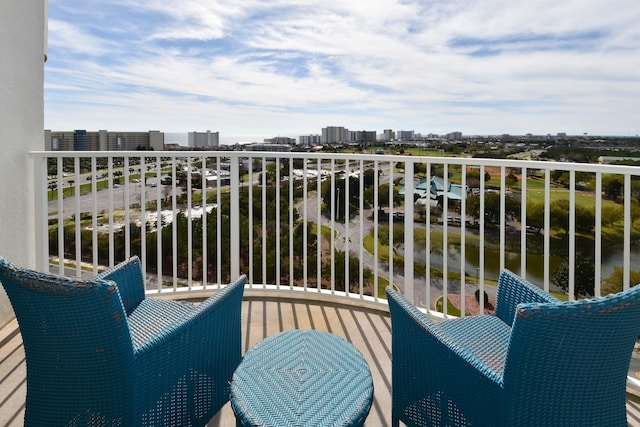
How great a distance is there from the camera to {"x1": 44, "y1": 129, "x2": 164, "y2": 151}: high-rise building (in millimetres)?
3566

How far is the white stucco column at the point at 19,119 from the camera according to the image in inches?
116

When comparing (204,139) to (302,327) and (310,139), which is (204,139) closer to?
(310,139)

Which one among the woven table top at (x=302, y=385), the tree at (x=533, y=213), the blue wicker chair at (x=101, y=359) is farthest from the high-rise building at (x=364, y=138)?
the blue wicker chair at (x=101, y=359)

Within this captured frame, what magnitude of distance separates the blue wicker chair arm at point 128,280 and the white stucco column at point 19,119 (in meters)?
1.59

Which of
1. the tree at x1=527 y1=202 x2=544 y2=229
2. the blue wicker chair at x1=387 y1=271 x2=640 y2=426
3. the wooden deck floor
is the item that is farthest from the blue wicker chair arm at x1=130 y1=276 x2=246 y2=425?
the tree at x1=527 y1=202 x2=544 y2=229

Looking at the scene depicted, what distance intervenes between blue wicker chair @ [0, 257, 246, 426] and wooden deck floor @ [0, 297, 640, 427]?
52 centimetres

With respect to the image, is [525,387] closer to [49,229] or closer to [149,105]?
[49,229]

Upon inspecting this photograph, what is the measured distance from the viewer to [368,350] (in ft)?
8.77

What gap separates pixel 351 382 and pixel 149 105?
494 inches

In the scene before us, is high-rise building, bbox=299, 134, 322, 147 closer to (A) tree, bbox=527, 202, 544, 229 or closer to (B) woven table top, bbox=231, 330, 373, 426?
(A) tree, bbox=527, 202, 544, 229

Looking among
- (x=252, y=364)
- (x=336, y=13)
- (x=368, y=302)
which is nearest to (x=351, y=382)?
(x=252, y=364)

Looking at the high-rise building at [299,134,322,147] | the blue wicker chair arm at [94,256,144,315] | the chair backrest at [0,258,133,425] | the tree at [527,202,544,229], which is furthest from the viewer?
the high-rise building at [299,134,322,147]

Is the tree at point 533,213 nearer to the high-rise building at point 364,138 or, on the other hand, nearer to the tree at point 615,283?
the tree at point 615,283

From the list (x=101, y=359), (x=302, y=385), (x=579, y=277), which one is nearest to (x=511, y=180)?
(x=302, y=385)
